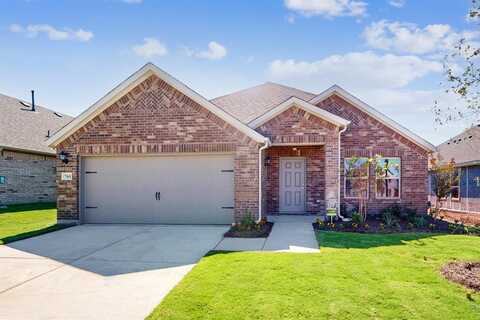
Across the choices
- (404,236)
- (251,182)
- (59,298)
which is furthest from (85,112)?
(404,236)

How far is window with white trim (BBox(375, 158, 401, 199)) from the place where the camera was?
1297 cm

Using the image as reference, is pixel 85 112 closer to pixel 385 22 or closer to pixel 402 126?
pixel 385 22

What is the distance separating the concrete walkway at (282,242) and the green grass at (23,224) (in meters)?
5.80

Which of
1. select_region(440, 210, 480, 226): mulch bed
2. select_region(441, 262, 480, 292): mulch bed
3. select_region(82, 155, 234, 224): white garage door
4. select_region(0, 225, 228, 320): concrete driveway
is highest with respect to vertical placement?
select_region(82, 155, 234, 224): white garage door

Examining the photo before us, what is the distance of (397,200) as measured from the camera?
12.9 meters

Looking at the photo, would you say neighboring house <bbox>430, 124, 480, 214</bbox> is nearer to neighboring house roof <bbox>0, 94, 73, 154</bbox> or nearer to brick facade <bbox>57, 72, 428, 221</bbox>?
brick facade <bbox>57, 72, 428, 221</bbox>

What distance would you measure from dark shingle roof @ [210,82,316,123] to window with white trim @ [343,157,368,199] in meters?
4.11

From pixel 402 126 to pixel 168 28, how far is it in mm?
9230

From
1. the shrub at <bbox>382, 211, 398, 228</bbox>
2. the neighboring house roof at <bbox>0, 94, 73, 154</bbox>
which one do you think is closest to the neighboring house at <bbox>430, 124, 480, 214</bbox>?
the shrub at <bbox>382, 211, 398, 228</bbox>

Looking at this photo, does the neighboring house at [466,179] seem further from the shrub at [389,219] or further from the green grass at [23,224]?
the green grass at [23,224]

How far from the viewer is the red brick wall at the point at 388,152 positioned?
1286 centimetres


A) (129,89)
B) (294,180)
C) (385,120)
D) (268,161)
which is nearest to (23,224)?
(129,89)

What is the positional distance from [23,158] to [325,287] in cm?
1889

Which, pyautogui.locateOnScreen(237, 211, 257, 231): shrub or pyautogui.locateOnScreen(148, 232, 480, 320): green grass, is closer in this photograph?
pyautogui.locateOnScreen(148, 232, 480, 320): green grass
